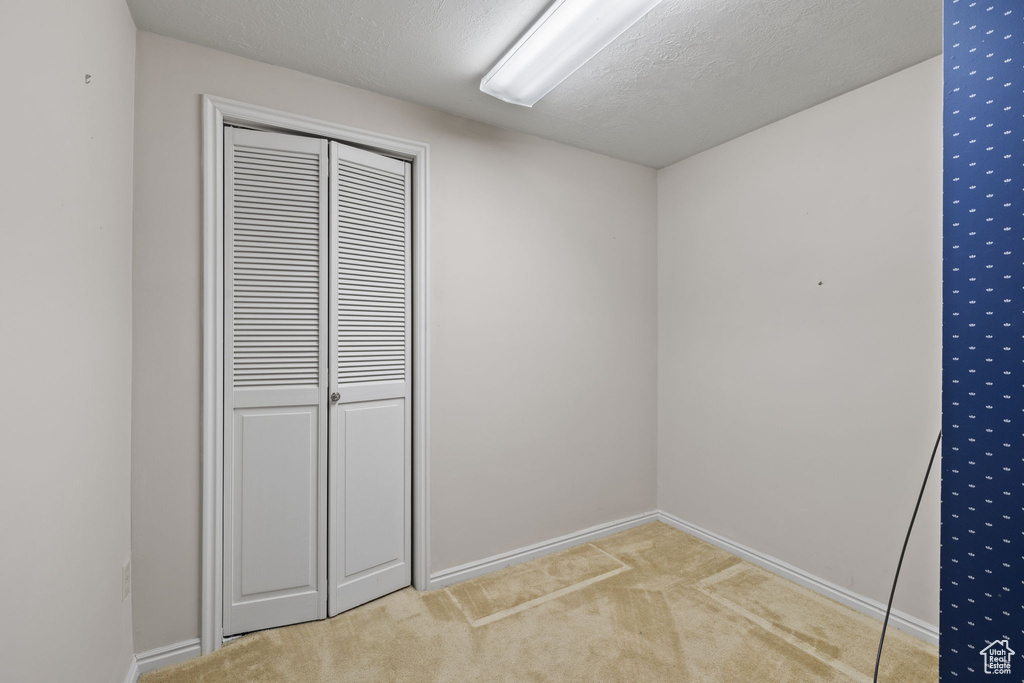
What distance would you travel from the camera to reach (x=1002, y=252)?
1091mm

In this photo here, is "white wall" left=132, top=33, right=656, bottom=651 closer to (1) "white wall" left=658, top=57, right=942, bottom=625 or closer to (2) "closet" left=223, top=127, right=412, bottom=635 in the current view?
(2) "closet" left=223, top=127, right=412, bottom=635

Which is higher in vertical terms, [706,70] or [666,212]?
[706,70]

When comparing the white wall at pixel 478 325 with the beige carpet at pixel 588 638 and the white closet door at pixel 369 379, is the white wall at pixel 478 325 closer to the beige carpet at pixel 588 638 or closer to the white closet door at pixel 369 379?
the white closet door at pixel 369 379

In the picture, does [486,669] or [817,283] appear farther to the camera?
[817,283]

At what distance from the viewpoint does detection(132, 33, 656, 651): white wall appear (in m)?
1.94

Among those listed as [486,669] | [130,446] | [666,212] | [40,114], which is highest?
[666,212]

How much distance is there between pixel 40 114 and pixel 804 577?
11.8ft

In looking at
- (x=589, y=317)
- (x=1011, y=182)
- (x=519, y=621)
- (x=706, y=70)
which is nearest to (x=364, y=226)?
(x=589, y=317)

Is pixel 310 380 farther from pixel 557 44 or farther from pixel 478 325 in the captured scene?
pixel 557 44

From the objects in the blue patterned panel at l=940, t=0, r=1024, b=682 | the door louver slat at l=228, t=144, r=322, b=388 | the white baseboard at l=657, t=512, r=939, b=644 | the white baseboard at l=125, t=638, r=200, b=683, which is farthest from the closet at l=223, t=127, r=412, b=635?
the blue patterned panel at l=940, t=0, r=1024, b=682

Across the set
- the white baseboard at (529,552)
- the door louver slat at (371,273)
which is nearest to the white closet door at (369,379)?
the door louver slat at (371,273)

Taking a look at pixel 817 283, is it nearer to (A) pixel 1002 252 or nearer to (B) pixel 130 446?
(A) pixel 1002 252

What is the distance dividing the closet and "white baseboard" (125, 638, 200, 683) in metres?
0.15

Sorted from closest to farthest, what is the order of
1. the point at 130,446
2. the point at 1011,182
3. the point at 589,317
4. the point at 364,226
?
the point at 1011,182 → the point at 130,446 → the point at 364,226 → the point at 589,317
